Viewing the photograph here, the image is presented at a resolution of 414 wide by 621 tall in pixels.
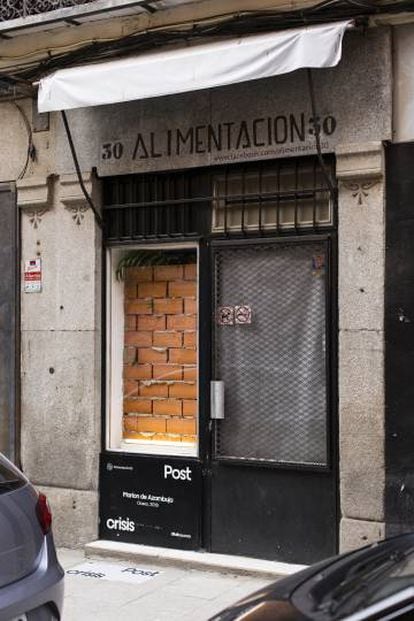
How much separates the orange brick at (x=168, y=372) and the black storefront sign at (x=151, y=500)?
78 cm

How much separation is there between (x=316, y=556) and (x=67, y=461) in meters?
2.57

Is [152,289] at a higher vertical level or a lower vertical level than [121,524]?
higher

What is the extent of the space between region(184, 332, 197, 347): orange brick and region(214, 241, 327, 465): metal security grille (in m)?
0.40

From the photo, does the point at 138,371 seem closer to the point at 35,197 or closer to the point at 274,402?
the point at 274,402

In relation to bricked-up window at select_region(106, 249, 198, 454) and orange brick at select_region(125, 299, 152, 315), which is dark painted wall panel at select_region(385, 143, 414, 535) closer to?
bricked-up window at select_region(106, 249, 198, 454)

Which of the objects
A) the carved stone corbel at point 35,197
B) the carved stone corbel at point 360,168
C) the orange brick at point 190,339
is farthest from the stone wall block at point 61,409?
the carved stone corbel at point 360,168

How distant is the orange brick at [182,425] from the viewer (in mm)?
7844

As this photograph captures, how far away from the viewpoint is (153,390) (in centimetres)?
812

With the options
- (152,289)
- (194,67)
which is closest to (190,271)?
(152,289)

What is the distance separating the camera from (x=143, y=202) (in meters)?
7.93

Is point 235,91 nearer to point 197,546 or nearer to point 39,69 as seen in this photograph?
point 39,69

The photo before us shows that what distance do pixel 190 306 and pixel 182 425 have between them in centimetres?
110

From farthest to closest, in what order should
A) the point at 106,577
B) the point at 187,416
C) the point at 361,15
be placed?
the point at 187,416
the point at 106,577
the point at 361,15

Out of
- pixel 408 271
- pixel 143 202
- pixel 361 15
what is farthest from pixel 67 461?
pixel 361 15
